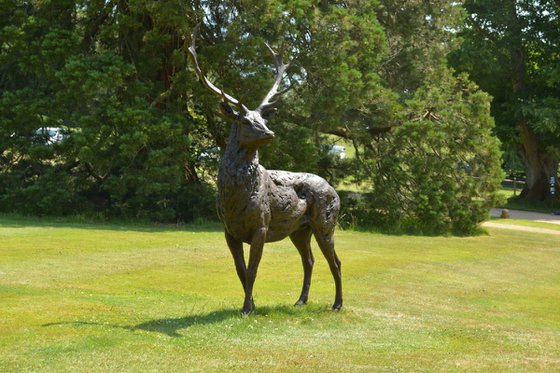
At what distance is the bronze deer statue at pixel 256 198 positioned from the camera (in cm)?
1055

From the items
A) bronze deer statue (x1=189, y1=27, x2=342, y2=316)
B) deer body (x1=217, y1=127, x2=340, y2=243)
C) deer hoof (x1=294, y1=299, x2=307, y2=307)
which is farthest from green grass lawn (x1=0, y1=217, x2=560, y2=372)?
deer body (x1=217, y1=127, x2=340, y2=243)

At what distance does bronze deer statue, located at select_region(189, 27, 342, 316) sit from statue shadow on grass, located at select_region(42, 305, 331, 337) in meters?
0.24

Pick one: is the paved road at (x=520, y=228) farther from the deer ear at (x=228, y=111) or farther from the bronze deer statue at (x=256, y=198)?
the deer ear at (x=228, y=111)

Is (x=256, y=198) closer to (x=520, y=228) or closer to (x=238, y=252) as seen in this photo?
(x=238, y=252)

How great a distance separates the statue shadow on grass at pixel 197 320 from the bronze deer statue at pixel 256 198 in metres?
0.24

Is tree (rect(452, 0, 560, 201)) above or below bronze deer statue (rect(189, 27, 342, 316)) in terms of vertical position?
above

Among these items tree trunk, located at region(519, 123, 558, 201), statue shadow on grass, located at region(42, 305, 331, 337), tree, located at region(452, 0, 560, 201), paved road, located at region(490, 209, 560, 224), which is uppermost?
tree, located at region(452, 0, 560, 201)

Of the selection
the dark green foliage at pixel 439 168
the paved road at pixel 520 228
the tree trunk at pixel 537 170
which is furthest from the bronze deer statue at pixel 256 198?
the tree trunk at pixel 537 170

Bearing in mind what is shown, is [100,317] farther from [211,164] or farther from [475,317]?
[211,164]

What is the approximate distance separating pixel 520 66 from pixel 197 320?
33165 millimetres

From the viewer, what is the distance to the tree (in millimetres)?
38625

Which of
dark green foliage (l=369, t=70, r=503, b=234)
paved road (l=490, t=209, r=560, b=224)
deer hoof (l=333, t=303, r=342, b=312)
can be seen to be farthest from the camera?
paved road (l=490, t=209, r=560, b=224)

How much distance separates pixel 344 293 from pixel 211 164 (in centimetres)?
1219

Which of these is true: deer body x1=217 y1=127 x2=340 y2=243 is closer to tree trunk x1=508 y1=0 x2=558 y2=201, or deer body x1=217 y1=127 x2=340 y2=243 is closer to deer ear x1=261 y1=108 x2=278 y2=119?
deer ear x1=261 y1=108 x2=278 y2=119
